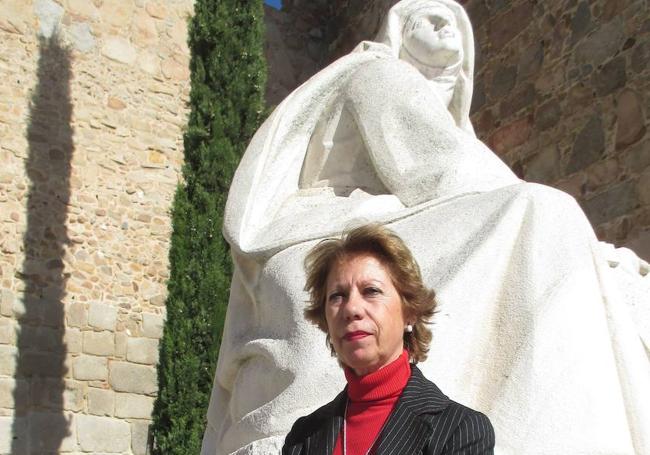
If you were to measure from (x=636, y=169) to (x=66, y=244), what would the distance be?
500 centimetres

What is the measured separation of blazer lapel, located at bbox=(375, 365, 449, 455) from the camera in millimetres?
1710

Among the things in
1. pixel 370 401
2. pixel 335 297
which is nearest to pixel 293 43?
pixel 335 297

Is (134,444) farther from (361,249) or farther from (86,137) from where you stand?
(361,249)

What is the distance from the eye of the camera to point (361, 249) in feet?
6.33

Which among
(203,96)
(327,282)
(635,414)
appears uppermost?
(203,96)

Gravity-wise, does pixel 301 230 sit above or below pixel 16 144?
below

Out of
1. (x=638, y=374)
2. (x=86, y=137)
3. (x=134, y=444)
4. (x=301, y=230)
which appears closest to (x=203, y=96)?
(x=86, y=137)

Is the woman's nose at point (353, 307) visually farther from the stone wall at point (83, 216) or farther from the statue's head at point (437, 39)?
the stone wall at point (83, 216)

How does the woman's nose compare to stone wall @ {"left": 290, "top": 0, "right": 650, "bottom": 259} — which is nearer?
the woman's nose

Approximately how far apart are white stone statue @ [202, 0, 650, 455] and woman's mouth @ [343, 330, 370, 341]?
490 millimetres

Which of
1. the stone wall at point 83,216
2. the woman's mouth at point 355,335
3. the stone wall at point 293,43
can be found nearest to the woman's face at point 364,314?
the woman's mouth at point 355,335

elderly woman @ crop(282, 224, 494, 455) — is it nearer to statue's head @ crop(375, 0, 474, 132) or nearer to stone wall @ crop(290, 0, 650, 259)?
statue's head @ crop(375, 0, 474, 132)

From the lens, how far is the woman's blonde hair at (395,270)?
191 cm

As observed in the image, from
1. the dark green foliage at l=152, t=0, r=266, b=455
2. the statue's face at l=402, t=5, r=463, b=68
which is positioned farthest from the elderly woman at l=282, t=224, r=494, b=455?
the dark green foliage at l=152, t=0, r=266, b=455
